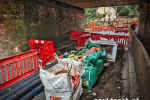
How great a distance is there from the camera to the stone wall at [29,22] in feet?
21.0

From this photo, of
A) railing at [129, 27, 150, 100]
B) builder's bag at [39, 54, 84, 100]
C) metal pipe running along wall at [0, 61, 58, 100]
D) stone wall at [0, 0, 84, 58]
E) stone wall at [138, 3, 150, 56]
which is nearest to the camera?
railing at [129, 27, 150, 100]

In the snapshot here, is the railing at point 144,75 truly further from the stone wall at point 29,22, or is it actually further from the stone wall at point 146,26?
the stone wall at point 29,22

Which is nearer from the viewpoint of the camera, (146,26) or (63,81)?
(63,81)

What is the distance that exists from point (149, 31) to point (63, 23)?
763cm

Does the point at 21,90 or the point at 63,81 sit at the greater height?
the point at 63,81

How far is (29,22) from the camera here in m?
7.89

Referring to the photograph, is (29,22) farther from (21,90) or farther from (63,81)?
(63,81)

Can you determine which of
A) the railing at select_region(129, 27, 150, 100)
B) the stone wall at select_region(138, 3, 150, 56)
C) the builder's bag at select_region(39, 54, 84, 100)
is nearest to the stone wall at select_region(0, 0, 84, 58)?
the builder's bag at select_region(39, 54, 84, 100)

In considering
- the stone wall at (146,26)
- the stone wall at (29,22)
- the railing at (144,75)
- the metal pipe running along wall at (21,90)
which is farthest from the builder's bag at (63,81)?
the stone wall at (146,26)

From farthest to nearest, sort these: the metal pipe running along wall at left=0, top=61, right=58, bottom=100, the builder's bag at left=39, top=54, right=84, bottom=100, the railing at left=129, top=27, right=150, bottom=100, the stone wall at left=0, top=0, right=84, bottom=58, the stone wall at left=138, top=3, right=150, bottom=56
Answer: the stone wall at left=138, top=3, right=150, bottom=56, the stone wall at left=0, top=0, right=84, bottom=58, the metal pipe running along wall at left=0, top=61, right=58, bottom=100, the builder's bag at left=39, top=54, right=84, bottom=100, the railing at left=129, top=27, right=150, bottom=100

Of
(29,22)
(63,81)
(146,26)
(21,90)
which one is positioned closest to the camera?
(63,81)

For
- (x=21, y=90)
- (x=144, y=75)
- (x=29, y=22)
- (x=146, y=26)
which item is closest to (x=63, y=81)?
(x=21, y=90)

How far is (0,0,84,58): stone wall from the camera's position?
21.0 feet

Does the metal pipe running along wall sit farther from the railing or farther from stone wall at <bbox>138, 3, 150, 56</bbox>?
stone wall at <bbox>138, 3, 150, 56</bbox>
